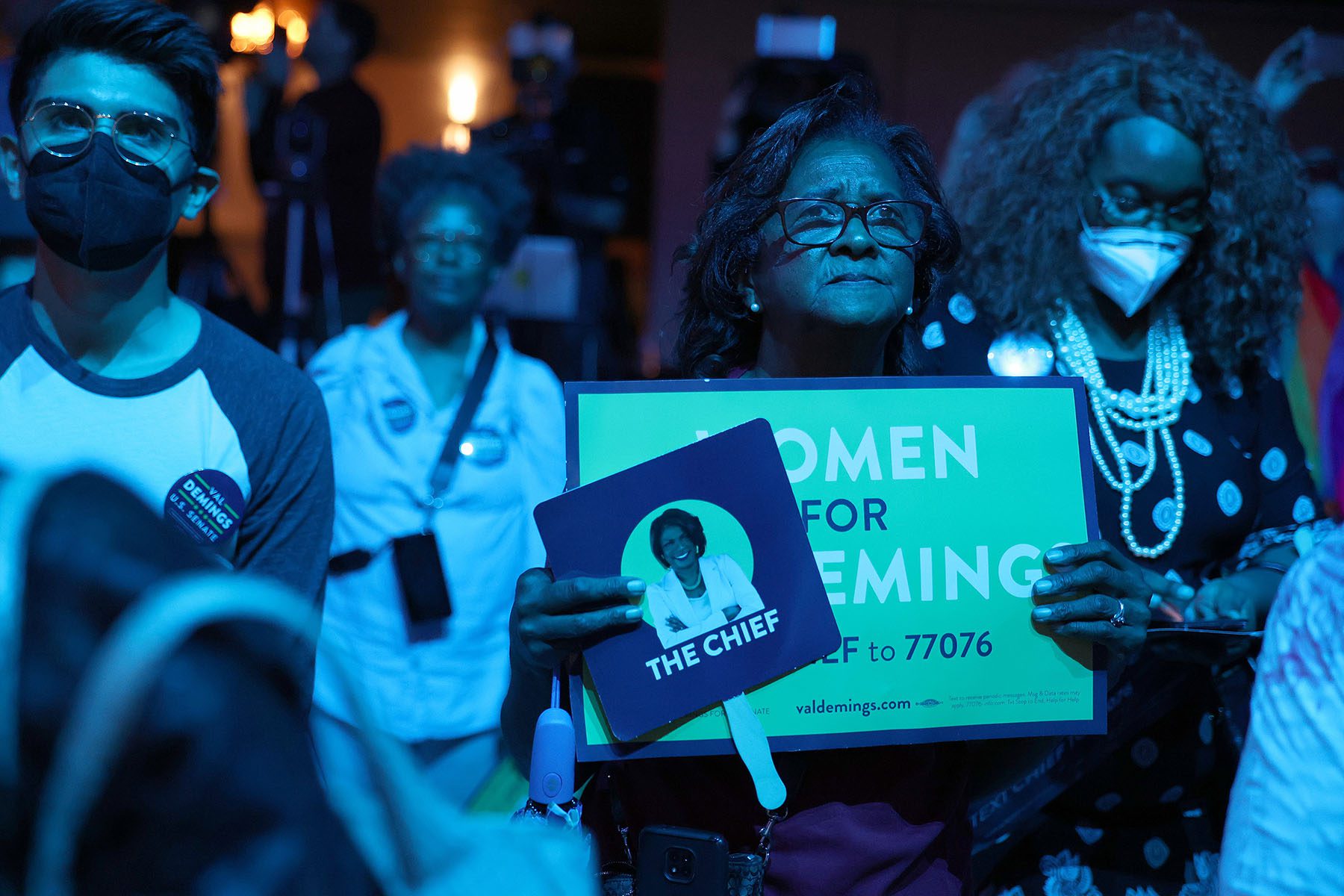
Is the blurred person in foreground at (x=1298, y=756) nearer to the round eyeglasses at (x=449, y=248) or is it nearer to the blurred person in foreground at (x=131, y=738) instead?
the blurred person in foreground at (x=131, y=738)

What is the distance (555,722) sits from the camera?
1.54m

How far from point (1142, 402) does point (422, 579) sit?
188 cm

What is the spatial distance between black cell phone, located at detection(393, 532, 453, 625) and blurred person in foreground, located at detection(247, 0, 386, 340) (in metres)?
2.77

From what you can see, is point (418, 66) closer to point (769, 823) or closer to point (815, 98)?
point (815, 98)

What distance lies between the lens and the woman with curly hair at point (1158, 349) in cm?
225

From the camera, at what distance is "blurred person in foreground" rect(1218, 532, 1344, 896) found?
1138 millimetres

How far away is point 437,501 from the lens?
337 cm

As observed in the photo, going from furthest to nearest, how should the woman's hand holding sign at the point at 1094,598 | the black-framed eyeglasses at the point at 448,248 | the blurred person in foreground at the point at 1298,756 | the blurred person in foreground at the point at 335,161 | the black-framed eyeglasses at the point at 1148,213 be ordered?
the blurred person in foreground at the point at 335,161 < the black-framed eyeglasses at the point at 448,248 < the black-framed eyeglasses at the point at 1148,213 < the woman's hand holding sign at the point at 1094,598 < the blurred person in foreground at the point at 1298,756

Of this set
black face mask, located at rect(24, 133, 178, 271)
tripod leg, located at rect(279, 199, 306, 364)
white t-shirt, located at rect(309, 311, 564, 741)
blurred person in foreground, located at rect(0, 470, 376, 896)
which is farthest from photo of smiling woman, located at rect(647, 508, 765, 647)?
tripod leg, located at rect(279, 199, 306, 364)

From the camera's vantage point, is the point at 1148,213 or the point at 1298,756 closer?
the point at 1298,756

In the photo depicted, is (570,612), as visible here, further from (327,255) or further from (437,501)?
(327,255)

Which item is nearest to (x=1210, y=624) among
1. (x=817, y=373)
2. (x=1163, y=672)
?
(x=1163, y=672)

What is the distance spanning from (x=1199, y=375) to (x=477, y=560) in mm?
1908

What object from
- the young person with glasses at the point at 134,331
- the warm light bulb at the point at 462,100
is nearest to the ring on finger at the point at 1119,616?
the young person with glasses at the point at 134,331
